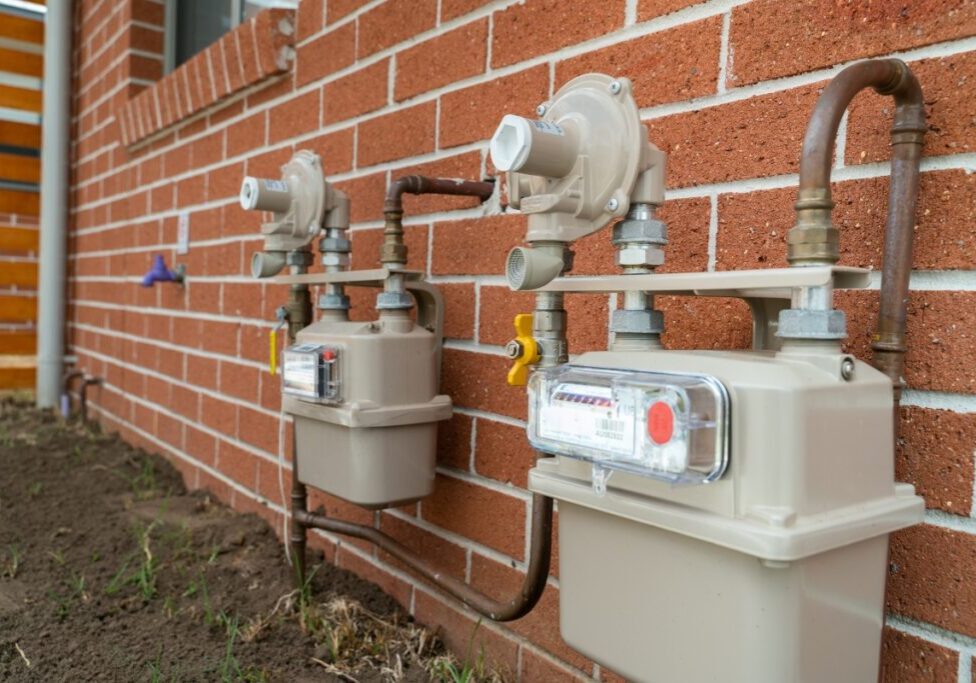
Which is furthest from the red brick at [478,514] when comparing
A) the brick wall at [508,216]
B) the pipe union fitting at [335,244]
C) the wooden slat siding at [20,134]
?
the wooden slat siding at [20,134]

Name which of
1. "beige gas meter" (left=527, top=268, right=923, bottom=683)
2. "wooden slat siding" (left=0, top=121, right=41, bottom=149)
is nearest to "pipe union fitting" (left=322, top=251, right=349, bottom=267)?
"beige gas meter" (left=527, top=268, right=923, bottom=683)

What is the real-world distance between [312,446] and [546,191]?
2.61 ft

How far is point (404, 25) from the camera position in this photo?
1.75 meters

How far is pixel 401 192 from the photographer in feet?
4.81

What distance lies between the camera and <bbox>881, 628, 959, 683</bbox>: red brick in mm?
907

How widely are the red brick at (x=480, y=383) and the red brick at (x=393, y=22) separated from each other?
674mm

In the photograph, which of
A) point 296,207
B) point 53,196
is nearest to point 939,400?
point 296,207

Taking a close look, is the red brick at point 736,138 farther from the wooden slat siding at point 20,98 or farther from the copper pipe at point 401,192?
the wooden slat siding at point 20,98

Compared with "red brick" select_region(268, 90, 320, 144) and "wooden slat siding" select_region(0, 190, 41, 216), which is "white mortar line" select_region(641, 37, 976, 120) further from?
"wooden slat siding" select_region(0, 190, 41, 216)

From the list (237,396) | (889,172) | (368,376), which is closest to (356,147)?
(368,376)

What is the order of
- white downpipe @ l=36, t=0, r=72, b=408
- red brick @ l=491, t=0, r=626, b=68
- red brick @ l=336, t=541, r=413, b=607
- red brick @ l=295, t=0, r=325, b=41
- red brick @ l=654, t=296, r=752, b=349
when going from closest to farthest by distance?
red brick @ l=654, t=296, r=752, b=349, red brick @ l=491, t=0, r=626, b=68, red brick @ l=336, t=541, r=413, b=607, red brick @ l=295, t=0, r=325, b=41, white downpipe @ l=36, t=0, r=72, b=408

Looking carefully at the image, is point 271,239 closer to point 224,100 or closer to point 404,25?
point 404,25

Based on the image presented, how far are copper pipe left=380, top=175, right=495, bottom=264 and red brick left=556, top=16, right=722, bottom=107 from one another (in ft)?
1.00

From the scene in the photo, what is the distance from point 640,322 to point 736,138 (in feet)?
1.11
